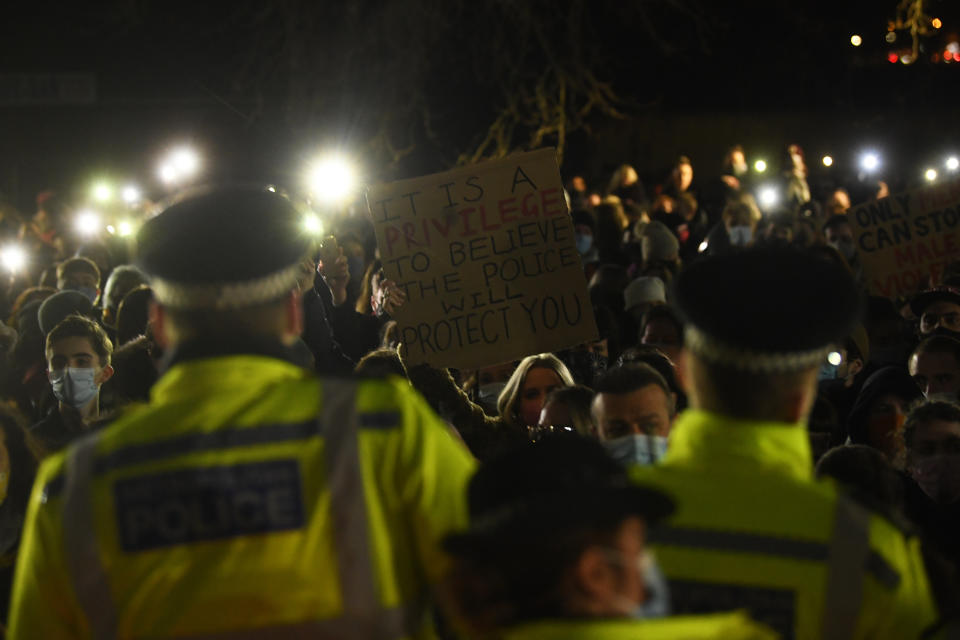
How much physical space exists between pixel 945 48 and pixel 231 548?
16977 millimetres

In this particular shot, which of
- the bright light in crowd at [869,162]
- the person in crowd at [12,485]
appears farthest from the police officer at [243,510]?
the bright light in crowd at [869,162]

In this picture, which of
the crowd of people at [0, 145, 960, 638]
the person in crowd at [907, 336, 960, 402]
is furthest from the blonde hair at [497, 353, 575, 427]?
the crowd of people at [0, 145, 960, 638]

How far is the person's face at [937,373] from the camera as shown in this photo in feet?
19.5

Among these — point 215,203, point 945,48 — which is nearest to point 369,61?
point 945,48

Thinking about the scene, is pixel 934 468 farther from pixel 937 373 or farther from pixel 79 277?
pixel 79 277

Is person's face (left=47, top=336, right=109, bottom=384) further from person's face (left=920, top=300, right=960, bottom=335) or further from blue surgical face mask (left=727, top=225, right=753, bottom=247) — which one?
blue surgical face mask (left=727, top=225, right=753, bottom=247)

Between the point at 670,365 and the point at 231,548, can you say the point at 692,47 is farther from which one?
A: the point at 231,548

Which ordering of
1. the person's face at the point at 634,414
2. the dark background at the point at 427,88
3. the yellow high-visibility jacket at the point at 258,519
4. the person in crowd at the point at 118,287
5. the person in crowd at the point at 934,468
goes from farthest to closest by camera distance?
1. the dark background at the point at 427,88
2. the person in crowd at the point at 118,287
3. the person in crowd at the point at 934,468
4. the person's face at the point at 634,414
5. the yellow high-visibility jacket at the point at 258,519

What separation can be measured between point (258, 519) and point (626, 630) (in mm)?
866

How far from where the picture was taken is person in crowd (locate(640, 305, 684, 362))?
23.1 ft

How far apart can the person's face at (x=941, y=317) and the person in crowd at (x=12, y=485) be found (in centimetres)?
522

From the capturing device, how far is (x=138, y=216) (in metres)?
16.2

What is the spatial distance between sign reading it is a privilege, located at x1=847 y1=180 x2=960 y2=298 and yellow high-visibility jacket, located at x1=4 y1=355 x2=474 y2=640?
706 centimetres

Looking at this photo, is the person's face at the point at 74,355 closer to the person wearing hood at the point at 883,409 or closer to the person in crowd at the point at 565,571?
the person wearing hood at the point at 883,409
